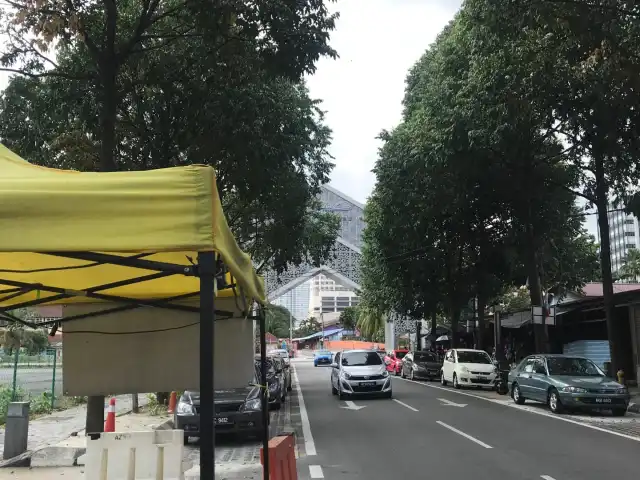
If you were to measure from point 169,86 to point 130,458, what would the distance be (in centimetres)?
905

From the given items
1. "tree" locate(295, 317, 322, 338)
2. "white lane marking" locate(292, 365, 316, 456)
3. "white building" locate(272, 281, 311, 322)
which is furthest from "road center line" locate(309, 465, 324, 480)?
"white building" locate(272, 281, 311, 322)

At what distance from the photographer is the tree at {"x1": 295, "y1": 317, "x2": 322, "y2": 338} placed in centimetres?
13350

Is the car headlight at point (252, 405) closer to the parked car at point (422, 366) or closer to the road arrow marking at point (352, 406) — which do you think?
the road arrow marking at point (352, 406)

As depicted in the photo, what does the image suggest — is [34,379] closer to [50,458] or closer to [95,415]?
[50,458]

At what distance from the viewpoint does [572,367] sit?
17.7 m

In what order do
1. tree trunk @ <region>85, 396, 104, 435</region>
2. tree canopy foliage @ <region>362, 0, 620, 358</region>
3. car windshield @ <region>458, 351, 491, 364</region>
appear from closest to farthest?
tree trunk @ <region>85, 396, 104, 435</region> → tree canopy foliage @ <region>362, 0, 620, 358</region> → car windshield @ <region>458, 351, 491, 364</region>

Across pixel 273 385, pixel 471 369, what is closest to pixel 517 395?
pixel 471 369

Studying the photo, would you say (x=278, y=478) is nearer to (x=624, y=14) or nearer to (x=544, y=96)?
(x=624, y=14)

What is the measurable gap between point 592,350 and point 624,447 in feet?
66.5

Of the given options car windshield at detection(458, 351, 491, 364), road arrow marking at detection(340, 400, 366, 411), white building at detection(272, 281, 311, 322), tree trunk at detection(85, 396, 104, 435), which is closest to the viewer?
tree trunk at detection(85, 396, 104, 435)

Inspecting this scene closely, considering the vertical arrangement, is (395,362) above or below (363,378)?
below

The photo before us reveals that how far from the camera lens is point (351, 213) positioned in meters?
63.8

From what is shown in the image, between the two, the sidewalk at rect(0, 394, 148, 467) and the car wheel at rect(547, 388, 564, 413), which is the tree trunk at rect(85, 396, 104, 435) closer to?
the sidewalk at rect(0, 394, 148, 467)

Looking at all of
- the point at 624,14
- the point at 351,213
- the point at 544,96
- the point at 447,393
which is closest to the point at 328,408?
the point at 447,393
